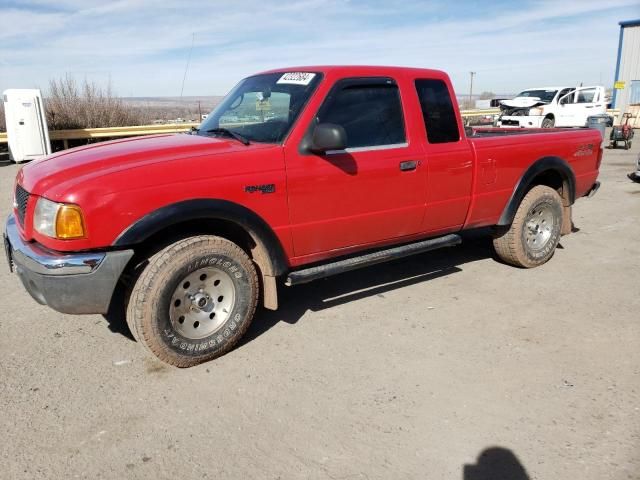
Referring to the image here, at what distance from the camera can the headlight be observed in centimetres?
304

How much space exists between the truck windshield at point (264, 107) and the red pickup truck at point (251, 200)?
0.01 meters

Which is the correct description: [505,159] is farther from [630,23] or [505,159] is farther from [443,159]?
[630,23]

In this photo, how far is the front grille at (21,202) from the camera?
11.4 feet

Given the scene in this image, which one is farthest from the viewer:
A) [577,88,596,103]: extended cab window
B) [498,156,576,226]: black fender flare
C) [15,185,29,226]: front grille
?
[577,88,596,103]: extended cab window

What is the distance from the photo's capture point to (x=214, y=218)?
344 cm

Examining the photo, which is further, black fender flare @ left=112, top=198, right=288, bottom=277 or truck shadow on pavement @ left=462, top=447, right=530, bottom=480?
black fender flare @ left=112, top=198, right=288, bottom=277

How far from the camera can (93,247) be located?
10.2ft

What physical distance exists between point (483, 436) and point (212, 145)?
8.31ft

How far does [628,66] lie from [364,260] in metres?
35.6

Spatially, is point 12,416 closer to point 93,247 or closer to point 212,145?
point 93,247

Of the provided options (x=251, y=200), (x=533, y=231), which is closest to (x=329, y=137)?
(x=251, y=200)

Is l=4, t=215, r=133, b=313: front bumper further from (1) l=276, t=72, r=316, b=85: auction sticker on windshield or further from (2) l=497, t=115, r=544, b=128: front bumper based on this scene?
(2) l=497, t=115, r=544, b=128: front bumper

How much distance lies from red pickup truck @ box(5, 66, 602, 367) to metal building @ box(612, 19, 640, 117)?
3303cm

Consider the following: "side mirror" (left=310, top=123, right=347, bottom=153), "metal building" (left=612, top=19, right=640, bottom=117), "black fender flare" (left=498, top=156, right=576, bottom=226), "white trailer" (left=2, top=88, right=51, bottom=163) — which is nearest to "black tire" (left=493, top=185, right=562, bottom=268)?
"black fender flare" (left=498, top=156, right=576, bottom=226)
